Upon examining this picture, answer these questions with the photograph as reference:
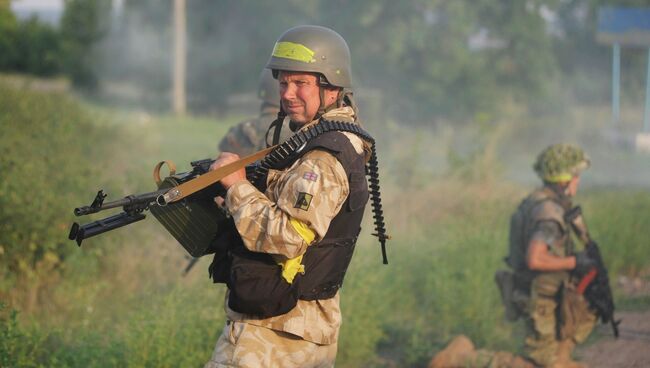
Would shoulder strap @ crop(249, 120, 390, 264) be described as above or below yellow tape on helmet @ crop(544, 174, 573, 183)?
below

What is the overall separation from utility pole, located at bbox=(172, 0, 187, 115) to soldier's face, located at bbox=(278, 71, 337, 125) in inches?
883

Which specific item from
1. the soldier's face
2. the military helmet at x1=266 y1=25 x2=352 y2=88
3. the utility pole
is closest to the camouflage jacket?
the soldier's face

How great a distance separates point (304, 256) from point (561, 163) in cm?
308

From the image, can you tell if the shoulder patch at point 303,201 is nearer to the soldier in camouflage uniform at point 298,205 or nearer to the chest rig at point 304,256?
the soldier in camouflage uniform at point 298,205

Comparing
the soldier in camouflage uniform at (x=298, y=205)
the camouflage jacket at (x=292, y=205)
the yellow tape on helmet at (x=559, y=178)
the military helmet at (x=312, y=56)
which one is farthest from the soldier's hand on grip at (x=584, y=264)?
the camouflage jacket at (x=292, y=205)

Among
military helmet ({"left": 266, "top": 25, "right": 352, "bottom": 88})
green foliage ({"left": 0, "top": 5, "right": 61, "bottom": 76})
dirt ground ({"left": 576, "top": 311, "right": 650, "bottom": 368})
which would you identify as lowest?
dirt ground ({"left": 576, "top": 311, "right": 650, "bottom": 368})

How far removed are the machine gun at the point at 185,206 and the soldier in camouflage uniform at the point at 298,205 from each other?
0.09 m

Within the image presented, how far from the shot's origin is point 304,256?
369 centimetres

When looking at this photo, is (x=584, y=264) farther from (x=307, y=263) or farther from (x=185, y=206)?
(x=185, y=206)

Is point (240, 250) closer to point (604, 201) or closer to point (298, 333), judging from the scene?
point (298, 333)

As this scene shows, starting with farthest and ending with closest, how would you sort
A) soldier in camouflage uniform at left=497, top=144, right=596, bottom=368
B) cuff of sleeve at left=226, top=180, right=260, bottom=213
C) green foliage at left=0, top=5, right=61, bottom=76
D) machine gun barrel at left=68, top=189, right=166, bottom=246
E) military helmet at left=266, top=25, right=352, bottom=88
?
green foliage at left=0, top=5, right=61, bottom=76 → soldier in camouflage uniform at left=497, top=144, right=596, bottom=368 → military helmet at left=266, top=25, right=352, bottom=88 → cuff of sleeve at left=226, top=180, right=260, bottom=213 → machine gun barrel at left=68, top=189, right=166, bottom=246

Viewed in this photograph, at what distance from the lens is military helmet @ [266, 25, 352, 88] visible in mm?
3824

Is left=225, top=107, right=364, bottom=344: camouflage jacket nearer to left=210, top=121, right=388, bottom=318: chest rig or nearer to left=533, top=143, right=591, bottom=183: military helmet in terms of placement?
left=210, top=121, right=388, bottom=318: chest rig

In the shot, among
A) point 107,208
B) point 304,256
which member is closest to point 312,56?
point 304,256
